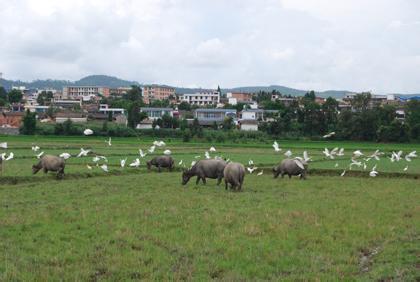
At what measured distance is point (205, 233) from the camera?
44.2ft

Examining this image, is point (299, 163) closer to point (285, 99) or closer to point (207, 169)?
point (207, 169)

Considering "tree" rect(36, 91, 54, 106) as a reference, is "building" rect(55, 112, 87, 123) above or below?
below

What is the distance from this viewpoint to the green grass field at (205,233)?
33.9 ft

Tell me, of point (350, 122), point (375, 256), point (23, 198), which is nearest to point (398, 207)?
point (375, 256)

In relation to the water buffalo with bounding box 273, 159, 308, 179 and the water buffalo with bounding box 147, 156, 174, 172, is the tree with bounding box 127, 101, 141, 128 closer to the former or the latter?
the water buffalo with bounding box 147, 156, 174, 172

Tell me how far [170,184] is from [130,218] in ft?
32.2

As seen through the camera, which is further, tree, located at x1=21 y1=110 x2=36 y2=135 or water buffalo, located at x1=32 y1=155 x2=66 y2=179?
tree, located at x1=21 y1=110 x2=36 y2=135

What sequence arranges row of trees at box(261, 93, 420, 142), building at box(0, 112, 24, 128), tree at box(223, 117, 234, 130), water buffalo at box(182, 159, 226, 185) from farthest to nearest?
building at box(0, 112, 24, 128), tree at box(223, 117, 234, 130), row of trees at box(261, 93, 420, 142), water buffalo at box(182, 159, 226, 185)

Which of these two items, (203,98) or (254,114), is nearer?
(254,114)

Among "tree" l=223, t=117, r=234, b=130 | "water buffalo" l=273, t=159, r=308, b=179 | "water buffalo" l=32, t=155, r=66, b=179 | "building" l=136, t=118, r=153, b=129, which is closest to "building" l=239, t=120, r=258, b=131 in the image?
"tree" l=223, t=117, r=234, b=130

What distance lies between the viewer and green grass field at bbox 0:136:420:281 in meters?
10.3

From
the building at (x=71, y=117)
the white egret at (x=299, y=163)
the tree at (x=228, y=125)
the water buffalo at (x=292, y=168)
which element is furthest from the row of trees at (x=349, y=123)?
the white egret at (x=299, y=163)

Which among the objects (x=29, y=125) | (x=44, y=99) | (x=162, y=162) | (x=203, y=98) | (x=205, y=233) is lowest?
(x=162, y=162)

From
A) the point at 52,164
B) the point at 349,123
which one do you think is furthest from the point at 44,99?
the point at 52,164
